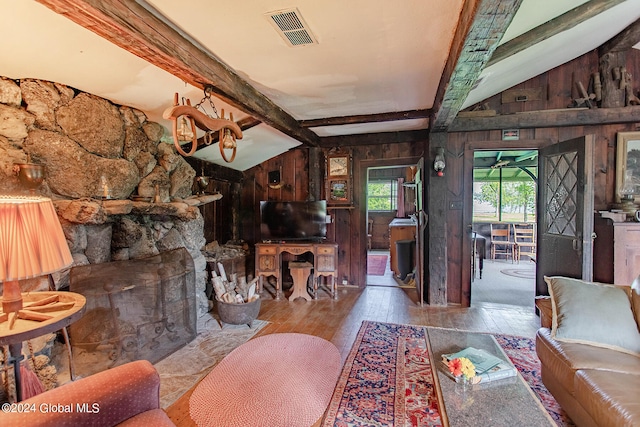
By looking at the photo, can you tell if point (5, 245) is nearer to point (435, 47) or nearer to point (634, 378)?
point (435, 47)

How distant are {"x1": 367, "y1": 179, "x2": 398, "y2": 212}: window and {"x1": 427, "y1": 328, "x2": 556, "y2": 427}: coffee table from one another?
290 inches

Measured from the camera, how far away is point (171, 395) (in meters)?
2.03

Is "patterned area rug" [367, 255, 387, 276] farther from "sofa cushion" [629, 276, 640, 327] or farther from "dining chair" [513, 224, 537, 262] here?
"sofa cushion" [629, 276, 640, 327]

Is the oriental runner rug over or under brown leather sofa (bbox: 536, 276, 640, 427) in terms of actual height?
under

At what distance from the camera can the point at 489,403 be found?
4.54 feet

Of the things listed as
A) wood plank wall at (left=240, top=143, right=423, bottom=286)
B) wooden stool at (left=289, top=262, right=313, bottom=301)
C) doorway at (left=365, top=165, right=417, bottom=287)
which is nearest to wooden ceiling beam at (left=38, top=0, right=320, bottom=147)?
wood plank wall at (left=240, top=143, right=423, bottom=286)

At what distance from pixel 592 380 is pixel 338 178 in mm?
3499

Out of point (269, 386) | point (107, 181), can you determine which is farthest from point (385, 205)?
point (107, 181)

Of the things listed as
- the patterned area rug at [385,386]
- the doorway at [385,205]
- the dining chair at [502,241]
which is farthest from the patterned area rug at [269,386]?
the dining chair at [502,241]

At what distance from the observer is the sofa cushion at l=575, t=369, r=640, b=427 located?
124cm

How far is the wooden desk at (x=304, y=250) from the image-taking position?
Answer: 411cm

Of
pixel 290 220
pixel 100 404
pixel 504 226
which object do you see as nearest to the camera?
pixel 100 404

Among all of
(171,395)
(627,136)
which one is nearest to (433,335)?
(171,395)

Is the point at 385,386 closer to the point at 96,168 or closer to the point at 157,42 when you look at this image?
the point at 157,42
